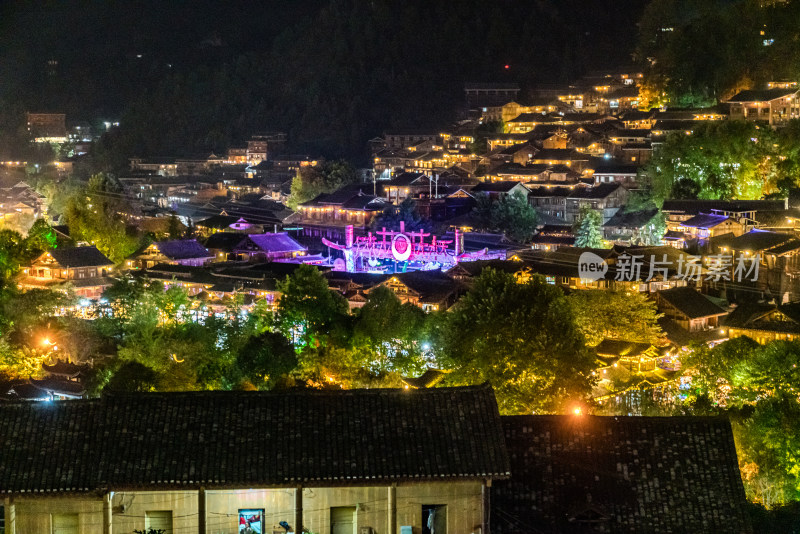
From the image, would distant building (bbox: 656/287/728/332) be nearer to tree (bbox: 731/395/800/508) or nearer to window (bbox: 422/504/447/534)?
tree (bbox: 731/395/800/508)

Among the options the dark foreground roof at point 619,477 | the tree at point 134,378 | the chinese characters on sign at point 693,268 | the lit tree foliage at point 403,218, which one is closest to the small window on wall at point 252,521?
the dark foreground roof at point 619,477

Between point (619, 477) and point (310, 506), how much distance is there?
2345 millimetres

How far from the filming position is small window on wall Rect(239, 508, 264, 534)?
7.57 m

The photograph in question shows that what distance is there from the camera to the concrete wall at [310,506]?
7.50 metres

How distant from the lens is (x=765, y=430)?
11555mm

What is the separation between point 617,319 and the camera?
54.2 feet

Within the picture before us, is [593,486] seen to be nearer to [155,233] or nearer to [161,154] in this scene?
[155,233]

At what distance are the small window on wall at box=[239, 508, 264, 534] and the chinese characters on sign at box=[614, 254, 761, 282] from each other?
41.3ft

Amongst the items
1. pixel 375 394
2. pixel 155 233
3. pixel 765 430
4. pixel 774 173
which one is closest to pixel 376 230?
pixel 155 233

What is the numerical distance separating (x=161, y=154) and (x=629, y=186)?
73.8 ft

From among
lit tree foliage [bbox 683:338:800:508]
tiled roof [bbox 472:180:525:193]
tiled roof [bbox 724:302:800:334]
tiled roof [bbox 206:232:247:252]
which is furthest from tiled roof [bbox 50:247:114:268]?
lit tree foliage [bbox 683:338:800:508]

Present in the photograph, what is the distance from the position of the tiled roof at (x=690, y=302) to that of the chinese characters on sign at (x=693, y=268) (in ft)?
2.20

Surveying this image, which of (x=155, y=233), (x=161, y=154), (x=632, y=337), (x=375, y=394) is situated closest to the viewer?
(x=375, y=394)

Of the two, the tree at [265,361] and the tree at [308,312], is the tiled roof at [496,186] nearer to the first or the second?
the tree at [308,312]
